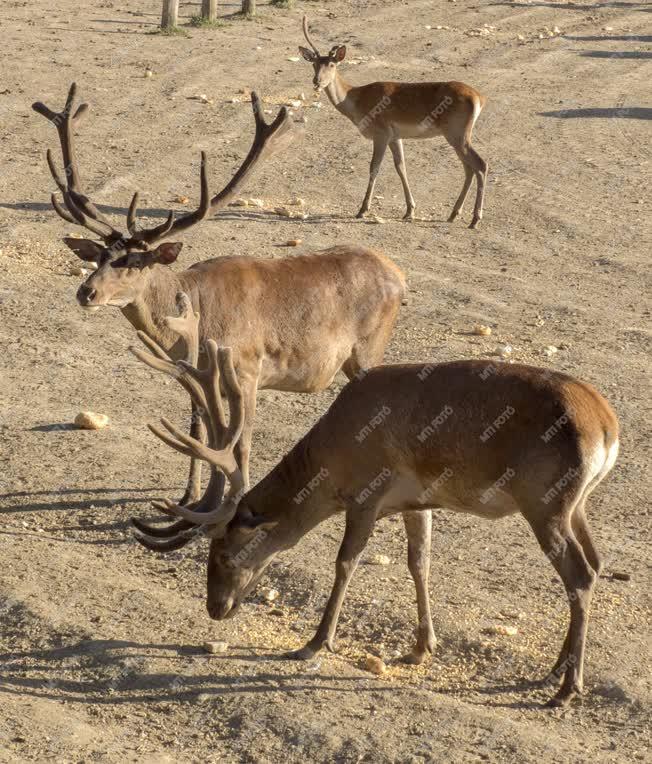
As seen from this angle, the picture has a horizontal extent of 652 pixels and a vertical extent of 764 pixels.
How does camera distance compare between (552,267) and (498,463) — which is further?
(552,267)

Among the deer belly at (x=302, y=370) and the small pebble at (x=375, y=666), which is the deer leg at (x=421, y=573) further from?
the deer belly at (x=302, y=370)

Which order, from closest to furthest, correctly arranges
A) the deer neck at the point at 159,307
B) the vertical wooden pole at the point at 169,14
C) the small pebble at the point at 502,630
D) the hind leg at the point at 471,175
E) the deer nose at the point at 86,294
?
the small pebble at the point at 502,630 → the deer nose at the point at 86,294 → the deer neck at the point at 159,307 → the hind leg at the point at 471,175 → the vertical wooden pole at the point at 169,14

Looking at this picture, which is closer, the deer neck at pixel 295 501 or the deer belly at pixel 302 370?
the deer neck at pixel 295 501

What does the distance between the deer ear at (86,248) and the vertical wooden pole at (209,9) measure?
55.3 feet

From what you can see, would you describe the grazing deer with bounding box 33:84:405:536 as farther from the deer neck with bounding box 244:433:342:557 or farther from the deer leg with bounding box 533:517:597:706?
the deer leg with bounding box 533:517:597:706

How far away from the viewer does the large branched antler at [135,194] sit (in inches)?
347

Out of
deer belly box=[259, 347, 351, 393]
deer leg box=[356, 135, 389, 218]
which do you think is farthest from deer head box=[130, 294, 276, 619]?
deer leg box=[356, 135, 389, 218]

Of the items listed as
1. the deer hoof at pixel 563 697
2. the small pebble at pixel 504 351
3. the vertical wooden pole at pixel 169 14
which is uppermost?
the deer hoof at pixel 563 697

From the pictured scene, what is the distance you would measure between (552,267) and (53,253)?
5293 mm

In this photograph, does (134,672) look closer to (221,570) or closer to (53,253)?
(221,570)

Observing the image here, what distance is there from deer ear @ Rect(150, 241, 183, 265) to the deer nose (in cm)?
47

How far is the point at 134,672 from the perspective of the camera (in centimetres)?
697

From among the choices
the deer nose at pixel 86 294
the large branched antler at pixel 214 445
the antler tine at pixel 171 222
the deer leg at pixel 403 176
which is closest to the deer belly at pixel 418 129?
the deer leg at pixel 403 176

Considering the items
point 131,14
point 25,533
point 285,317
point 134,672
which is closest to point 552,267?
point 285,317
